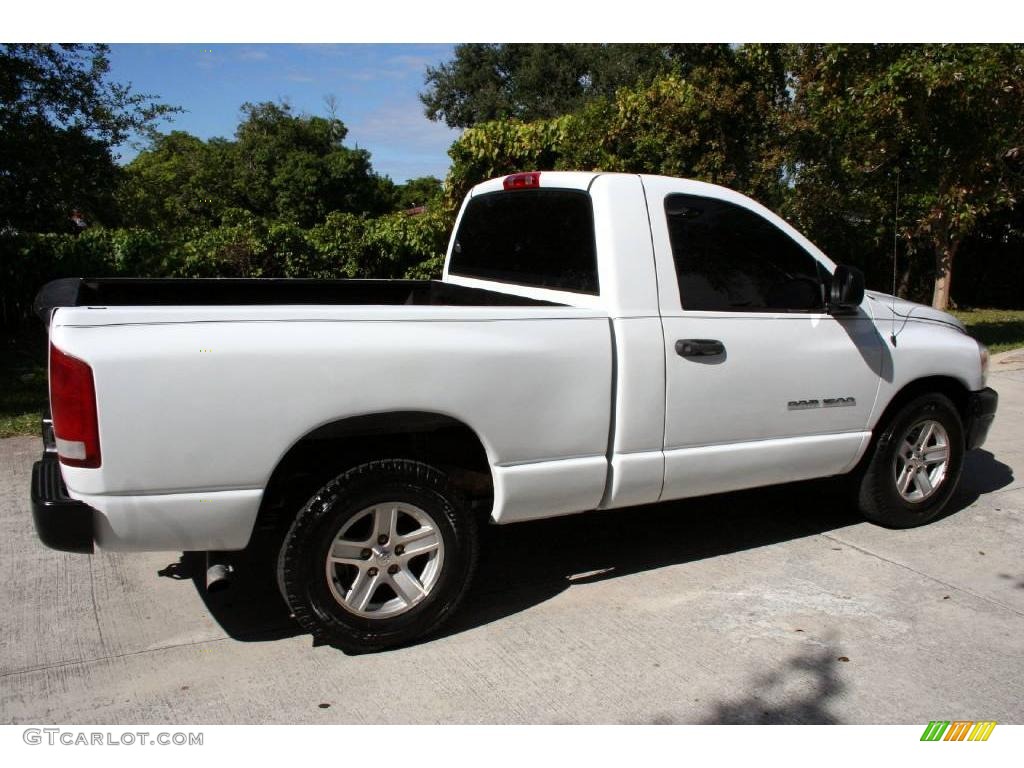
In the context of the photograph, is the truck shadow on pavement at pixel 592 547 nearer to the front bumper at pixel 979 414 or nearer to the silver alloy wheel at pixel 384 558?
the silver alloy wheel at pixel 384 558

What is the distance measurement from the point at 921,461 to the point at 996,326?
10849 mm

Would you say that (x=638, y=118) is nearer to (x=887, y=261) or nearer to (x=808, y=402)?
(x=808, y=402)

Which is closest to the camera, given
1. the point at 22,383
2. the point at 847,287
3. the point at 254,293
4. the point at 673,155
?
the point at 847,287

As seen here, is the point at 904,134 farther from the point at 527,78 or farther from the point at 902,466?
the point at 527,78

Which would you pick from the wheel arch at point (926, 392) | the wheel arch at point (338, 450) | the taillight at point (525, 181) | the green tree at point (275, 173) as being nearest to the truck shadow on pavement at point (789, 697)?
the wheel arch at point (338, 450)

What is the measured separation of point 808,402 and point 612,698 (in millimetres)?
1944

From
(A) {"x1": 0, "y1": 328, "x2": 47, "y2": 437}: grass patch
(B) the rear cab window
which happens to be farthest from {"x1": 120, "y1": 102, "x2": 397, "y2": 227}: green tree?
(B) the rear cab window

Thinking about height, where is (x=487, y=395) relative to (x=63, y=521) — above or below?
above

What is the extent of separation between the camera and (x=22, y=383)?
918 cm

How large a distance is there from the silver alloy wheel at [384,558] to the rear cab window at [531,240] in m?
1.34

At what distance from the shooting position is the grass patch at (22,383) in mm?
7527

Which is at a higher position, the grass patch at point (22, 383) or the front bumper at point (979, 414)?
the front bumper at point (979, 414)

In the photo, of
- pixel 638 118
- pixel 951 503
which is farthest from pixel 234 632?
pixel 638 118

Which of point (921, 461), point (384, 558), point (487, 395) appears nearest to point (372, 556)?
point (384, 558)
